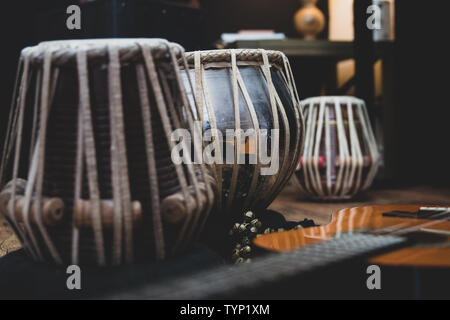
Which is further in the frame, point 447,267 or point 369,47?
point 369,47

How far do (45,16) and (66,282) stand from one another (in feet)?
8.47

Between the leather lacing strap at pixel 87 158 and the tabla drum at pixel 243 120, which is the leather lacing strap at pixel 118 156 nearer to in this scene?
the leather lacing strap at pixel 87 158

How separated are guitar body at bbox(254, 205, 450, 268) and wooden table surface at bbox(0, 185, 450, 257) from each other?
0.82m

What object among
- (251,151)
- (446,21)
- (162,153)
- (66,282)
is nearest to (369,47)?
(446,21)

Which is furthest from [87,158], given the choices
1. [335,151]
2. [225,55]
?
[335,151]

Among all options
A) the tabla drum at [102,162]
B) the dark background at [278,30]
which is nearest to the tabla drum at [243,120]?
the tabla drum at [102,162]

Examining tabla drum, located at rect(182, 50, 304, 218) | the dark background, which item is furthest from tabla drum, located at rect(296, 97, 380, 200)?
tabla drum, located at rect(182, 50, 304, 218)

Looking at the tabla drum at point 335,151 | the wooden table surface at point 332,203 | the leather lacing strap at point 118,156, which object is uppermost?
the leather lacing strap at point 118,156

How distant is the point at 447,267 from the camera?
94cm

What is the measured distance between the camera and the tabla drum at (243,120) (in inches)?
67.3

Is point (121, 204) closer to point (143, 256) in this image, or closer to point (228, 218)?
point (143, 256)

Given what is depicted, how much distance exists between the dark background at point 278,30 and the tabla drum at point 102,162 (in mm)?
1865

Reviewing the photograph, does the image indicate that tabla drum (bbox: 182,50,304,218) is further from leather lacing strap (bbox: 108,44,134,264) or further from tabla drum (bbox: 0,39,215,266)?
leather lacing strap (bbox: 108,44,134,264)

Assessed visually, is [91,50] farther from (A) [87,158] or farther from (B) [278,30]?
(B) [278,30]
